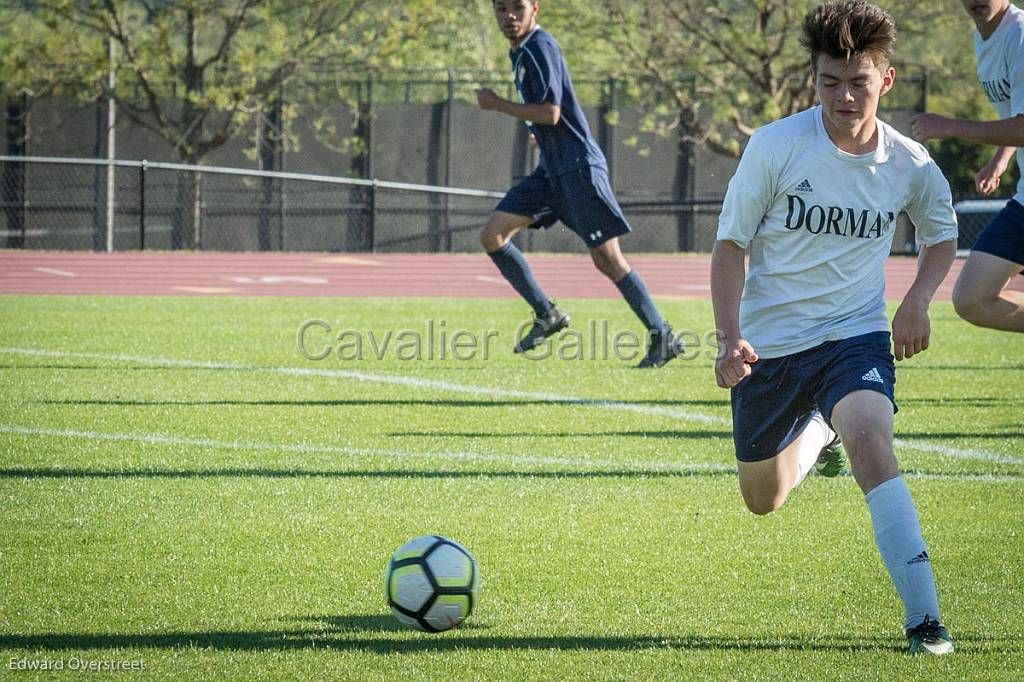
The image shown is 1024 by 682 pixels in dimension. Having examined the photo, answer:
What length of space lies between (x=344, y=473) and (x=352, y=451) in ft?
1.68

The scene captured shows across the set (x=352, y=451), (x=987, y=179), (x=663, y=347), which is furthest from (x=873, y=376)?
(x=663, y=347)

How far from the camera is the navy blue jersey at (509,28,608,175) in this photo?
9.19 metres

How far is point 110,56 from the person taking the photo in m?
26.4

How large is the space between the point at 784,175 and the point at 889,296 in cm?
1388

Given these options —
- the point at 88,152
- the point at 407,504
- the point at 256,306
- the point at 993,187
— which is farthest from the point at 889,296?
the point at 88,152

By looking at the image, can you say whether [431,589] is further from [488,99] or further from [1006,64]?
[488,99]

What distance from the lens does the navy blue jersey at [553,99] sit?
919 centimetres

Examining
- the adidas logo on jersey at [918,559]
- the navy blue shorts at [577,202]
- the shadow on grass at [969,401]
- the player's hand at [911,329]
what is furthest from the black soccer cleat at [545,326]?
the adidas logo on jersey at [918,559]

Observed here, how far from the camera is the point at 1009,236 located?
666 cm

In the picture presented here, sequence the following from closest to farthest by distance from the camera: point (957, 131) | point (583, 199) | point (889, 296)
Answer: point (957, 131)
point (583, 199)
point (889, 296)

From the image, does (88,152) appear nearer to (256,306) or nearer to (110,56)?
(110,56)

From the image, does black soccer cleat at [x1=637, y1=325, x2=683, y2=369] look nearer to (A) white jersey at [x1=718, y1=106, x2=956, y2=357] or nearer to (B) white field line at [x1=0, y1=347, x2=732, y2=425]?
(B) white field line at [x1=0, y1=347, x2=732, y2=425]

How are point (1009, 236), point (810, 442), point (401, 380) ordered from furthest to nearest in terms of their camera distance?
point (401, 380) < point (1009, 236) < point (810, 442)

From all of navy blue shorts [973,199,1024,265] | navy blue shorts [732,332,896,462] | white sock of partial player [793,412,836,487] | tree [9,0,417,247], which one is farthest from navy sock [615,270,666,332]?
tree [9,0,417,247]
